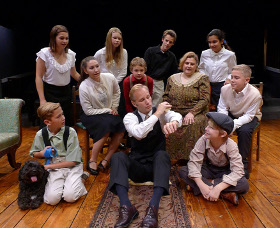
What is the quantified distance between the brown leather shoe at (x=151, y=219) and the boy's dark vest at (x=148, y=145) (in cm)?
A: 49

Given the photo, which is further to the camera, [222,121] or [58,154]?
[58,154]

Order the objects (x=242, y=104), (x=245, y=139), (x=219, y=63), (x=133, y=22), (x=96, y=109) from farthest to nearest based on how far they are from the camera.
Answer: (x=133, y=22), (x=219, y=63), (x=96, y=109), (x=242, y=104), (x=245, y=139)

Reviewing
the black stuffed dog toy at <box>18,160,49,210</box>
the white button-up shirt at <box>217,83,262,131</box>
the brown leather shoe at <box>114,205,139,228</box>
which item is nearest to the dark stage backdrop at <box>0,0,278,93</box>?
the white button-up shirt at <box>217,83,262,131</box>

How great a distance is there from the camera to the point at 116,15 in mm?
6094

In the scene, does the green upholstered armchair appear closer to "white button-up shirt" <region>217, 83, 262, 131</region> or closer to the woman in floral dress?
the woman in floral dress

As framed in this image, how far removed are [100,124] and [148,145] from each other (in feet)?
2.46

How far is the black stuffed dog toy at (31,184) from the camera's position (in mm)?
2229

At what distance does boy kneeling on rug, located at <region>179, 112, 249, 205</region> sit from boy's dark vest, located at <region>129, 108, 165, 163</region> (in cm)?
34

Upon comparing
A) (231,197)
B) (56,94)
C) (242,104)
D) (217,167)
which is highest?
(56,94)

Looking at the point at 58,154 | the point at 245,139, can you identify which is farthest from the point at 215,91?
the point at 58,154

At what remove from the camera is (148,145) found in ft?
8.00

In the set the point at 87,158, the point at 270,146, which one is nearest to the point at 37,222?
the point at 87,158

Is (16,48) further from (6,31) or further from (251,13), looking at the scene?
(251,13)

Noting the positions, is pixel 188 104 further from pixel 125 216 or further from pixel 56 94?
pixel 125 216
